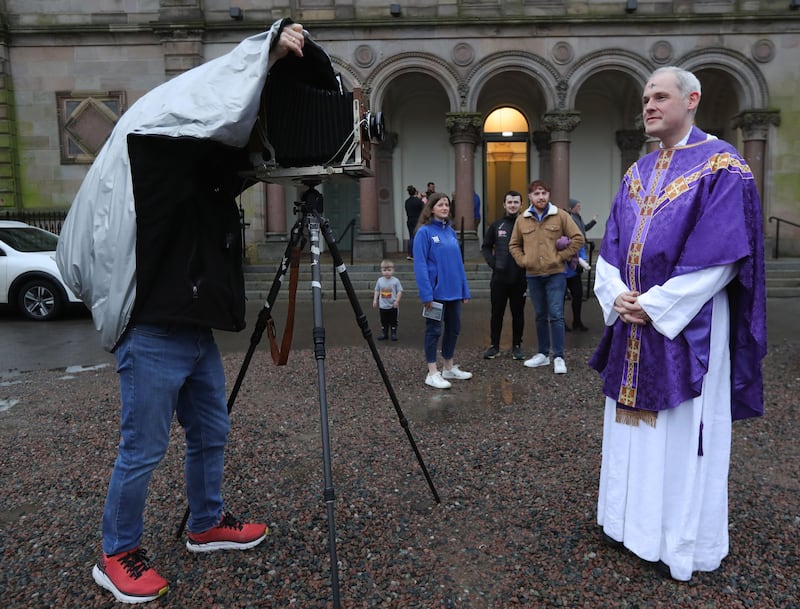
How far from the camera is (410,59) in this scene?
16500 mm

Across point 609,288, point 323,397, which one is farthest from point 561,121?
point 323,397

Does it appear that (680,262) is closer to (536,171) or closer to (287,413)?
(287,413)

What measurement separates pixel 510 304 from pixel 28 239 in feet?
31.7

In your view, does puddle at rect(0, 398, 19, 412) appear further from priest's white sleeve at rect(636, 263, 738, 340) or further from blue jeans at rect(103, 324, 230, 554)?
priest's white sleeve at rect(636, 263, 738, 340)

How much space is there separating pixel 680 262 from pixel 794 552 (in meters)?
1.52

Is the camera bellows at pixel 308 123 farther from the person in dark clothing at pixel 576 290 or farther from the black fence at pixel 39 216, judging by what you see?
the black fence at pixel 39 216

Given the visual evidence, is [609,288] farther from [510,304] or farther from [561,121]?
[561,121]

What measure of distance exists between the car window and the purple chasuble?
11847mm

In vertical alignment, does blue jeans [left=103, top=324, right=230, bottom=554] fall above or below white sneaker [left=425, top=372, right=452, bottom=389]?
above

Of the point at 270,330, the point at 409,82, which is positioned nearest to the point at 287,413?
the point at 270,330

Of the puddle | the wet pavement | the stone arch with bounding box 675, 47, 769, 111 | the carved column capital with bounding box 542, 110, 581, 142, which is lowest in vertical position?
the wet pavement

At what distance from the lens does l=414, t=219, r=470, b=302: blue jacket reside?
607cm

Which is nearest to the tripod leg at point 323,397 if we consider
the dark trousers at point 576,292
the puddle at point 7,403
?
the puddle at point 7,403

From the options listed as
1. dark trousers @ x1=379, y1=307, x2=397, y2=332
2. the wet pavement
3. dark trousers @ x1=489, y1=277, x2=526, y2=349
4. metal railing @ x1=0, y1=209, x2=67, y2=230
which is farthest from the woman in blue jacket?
metal railing @ x1=0, y1=209, x2=67, y2=230
